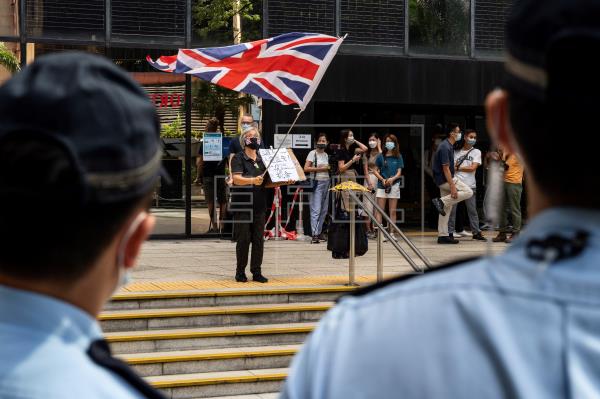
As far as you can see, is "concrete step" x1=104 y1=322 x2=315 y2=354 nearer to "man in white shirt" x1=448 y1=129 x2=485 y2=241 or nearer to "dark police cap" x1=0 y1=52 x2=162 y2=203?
"man in white shirt" x1=448 y1=129 x2=485 y2=241

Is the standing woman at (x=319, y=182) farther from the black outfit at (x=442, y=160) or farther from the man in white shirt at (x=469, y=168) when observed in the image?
the man in white shirt at (x=469, y=168)

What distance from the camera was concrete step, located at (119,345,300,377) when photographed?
28.1 feet

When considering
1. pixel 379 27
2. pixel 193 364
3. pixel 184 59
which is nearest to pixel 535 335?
pixel 193 364

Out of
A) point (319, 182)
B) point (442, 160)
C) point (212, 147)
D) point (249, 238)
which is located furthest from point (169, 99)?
point (249, 238)

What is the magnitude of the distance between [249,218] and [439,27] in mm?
8417

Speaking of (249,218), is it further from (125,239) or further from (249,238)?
(125,239)

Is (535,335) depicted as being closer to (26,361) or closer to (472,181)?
(26,361)

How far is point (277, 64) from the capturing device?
39.3 feet

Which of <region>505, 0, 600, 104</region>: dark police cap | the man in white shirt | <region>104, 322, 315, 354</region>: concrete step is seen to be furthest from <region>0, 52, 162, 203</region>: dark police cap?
the man in white shirt

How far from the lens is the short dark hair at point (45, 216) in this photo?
54.0 inches

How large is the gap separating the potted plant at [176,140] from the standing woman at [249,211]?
549 cm

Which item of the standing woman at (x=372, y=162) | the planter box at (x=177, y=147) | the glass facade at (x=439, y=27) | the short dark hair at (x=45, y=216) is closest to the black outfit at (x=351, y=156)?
the standing woman at (x=372, y=162)

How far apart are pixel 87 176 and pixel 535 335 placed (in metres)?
0.64

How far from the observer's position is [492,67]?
18203mm
